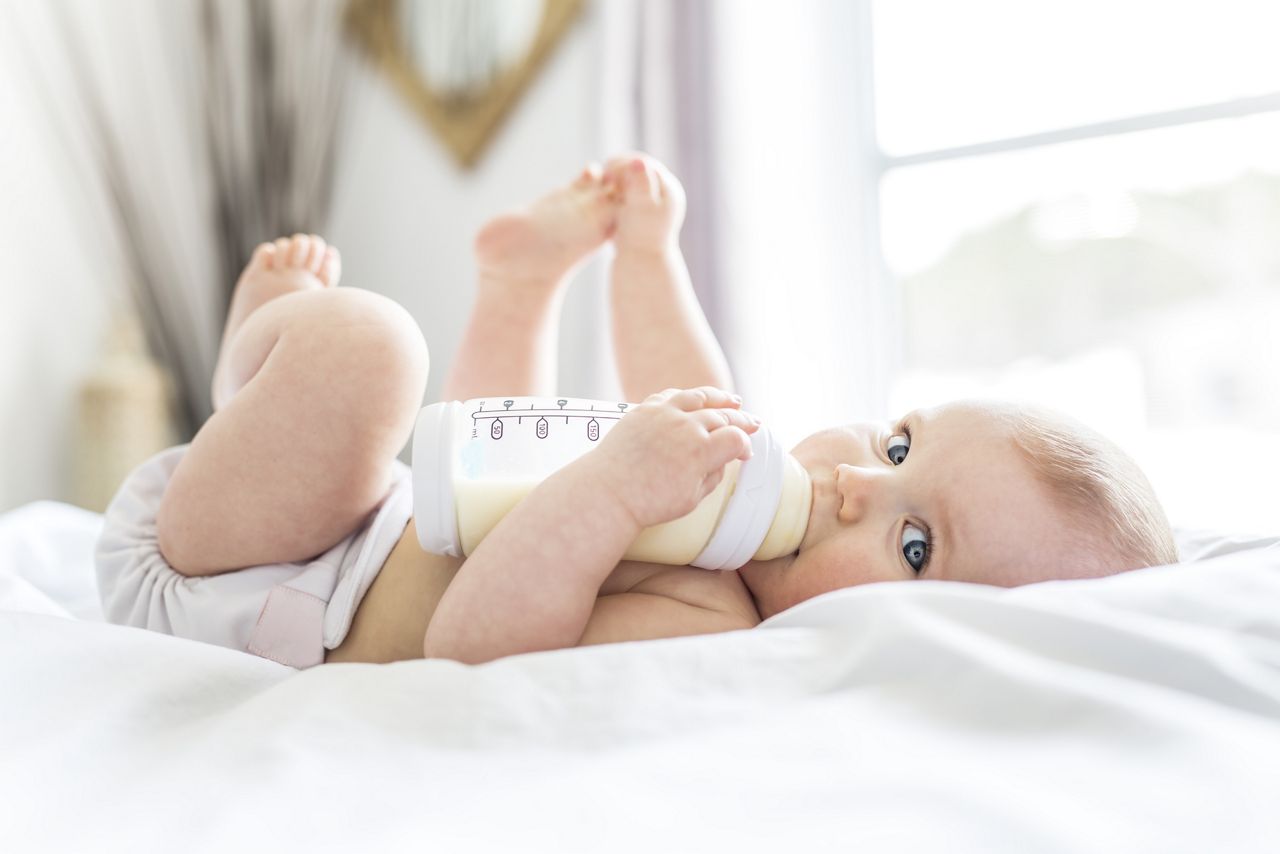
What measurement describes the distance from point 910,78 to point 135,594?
6.59ft

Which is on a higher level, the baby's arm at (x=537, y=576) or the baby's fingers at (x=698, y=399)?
the baby's fingers at (x=698, y=399)

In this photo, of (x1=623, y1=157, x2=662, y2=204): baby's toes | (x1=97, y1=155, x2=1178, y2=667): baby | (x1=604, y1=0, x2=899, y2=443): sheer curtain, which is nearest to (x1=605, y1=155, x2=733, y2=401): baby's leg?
(x1=623, y1=157, x2=662, y2=204): baby's toes

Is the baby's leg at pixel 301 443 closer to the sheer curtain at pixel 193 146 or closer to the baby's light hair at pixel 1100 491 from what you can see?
the baby's light hair at pixel 1100 491

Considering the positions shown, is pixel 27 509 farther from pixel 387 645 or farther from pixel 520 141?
pixel 520 141

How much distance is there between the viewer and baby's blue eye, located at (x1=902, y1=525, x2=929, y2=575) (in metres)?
0.82

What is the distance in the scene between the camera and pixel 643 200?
120cm

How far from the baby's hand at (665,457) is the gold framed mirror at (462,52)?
1.83m

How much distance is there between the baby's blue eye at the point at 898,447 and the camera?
0.87 metres

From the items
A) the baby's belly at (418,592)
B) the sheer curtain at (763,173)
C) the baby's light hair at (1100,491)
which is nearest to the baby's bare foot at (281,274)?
the baby's belly at (418,592)

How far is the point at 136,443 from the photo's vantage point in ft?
7.41

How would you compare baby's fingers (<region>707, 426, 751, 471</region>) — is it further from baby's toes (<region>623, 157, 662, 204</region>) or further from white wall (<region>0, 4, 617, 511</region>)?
white wall (<region>0, 4, 617, 511</region>)

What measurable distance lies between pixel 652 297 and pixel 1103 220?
1.30 metres

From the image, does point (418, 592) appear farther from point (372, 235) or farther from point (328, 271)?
point (372, 235)

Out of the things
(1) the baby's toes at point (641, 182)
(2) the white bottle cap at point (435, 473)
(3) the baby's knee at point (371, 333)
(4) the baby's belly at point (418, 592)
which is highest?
(1) the baby's toes at point (641, 182)
